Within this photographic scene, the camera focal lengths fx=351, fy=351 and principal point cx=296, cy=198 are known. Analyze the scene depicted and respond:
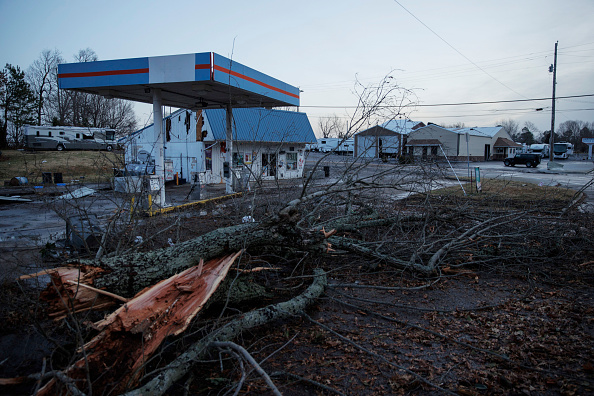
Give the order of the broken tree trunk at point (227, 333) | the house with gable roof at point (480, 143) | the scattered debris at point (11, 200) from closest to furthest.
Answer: the broken tree trunk at point (227, 333) → the scattered debris at point (11, 200) → the house with gable roof at point (480, 143)

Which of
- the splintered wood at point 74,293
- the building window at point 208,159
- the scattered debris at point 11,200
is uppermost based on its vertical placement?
the building window at point 208,159

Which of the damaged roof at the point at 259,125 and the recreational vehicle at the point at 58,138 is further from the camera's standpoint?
the recreational vehicle at the point at 58,138

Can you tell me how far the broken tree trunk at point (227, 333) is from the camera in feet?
8.53

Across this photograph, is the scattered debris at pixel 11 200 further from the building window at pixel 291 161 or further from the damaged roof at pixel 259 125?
the building window at pixel 291 161

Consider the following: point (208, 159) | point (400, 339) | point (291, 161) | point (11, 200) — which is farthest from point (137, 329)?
point (291, 161)

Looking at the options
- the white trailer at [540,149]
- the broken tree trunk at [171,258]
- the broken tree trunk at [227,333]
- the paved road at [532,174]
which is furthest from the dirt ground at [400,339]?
the white trailer at [540,149]

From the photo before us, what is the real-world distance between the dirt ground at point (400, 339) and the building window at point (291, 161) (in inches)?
844

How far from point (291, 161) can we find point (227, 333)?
2381cm

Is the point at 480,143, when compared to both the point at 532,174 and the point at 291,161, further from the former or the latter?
the point at 291,161

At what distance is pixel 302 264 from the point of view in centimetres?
534

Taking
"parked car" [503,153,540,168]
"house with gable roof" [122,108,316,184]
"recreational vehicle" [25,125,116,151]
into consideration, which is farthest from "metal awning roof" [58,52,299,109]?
"parked car" [503,153,540,168]

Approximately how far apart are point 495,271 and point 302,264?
10.3 ft

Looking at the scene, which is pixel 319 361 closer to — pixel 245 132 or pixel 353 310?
pixel 353 310

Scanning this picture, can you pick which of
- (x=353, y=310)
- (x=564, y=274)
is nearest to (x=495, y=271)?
(x=564, y=274)
